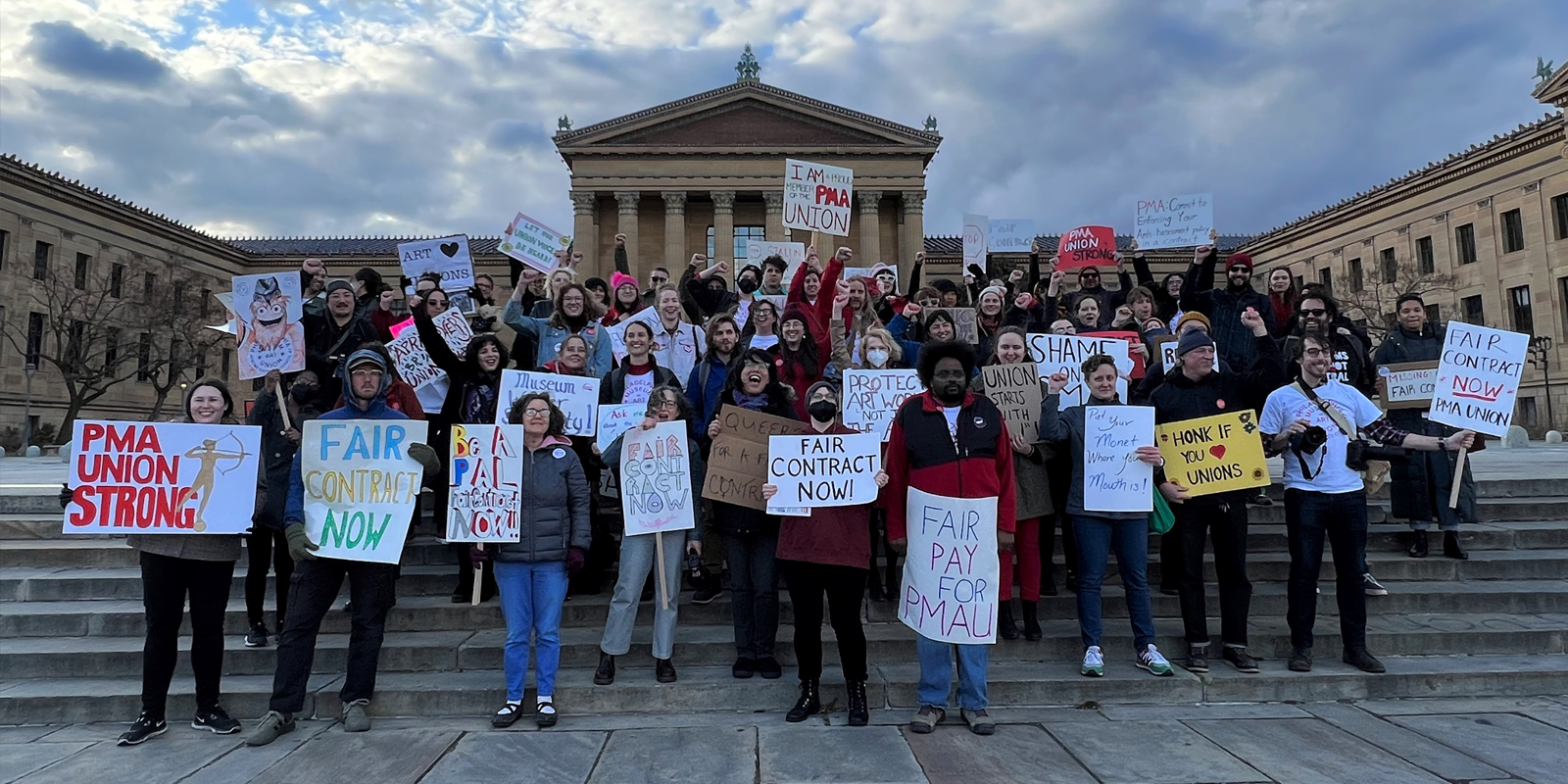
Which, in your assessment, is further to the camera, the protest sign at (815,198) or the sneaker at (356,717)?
the protest sign at (815,198)

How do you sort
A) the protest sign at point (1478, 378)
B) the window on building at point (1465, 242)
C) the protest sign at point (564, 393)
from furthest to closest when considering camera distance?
1. the window on building at point (1465, 242)
2. the protest sign at point (564, 393)
3. the protest sign at point (1478, 378)

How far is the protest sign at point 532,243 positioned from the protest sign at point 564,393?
15.7 feet

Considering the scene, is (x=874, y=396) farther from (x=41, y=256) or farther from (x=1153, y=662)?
(x=41, y=256)

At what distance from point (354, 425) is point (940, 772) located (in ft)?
14.6

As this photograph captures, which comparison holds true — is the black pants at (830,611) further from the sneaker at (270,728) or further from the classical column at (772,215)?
the classical column at (772,215)

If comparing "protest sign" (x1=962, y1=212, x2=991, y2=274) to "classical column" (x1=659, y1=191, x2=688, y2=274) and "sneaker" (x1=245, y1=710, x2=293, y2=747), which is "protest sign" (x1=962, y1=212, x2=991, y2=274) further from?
"classical column" (x1=659, y1=191, x2=688, y2=274)

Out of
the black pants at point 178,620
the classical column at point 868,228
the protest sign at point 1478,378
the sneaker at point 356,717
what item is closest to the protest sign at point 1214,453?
the protest sign at point 1478,378

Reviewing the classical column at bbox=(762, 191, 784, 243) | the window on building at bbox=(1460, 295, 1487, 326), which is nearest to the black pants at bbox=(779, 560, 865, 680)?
the classical column at bbox=(762, 191, 784, 243)

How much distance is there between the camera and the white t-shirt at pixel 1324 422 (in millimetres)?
6047

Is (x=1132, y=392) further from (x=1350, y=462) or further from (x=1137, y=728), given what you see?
(x=1137, y=728)

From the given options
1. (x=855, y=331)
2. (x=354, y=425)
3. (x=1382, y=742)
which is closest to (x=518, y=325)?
(x=354, y=425)

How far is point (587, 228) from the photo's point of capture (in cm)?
5003

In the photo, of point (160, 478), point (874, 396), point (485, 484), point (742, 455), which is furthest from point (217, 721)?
point (874, 396)

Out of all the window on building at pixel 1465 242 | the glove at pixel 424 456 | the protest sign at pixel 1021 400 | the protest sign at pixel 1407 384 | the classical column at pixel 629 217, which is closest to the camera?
the glove at pixel 424 456
